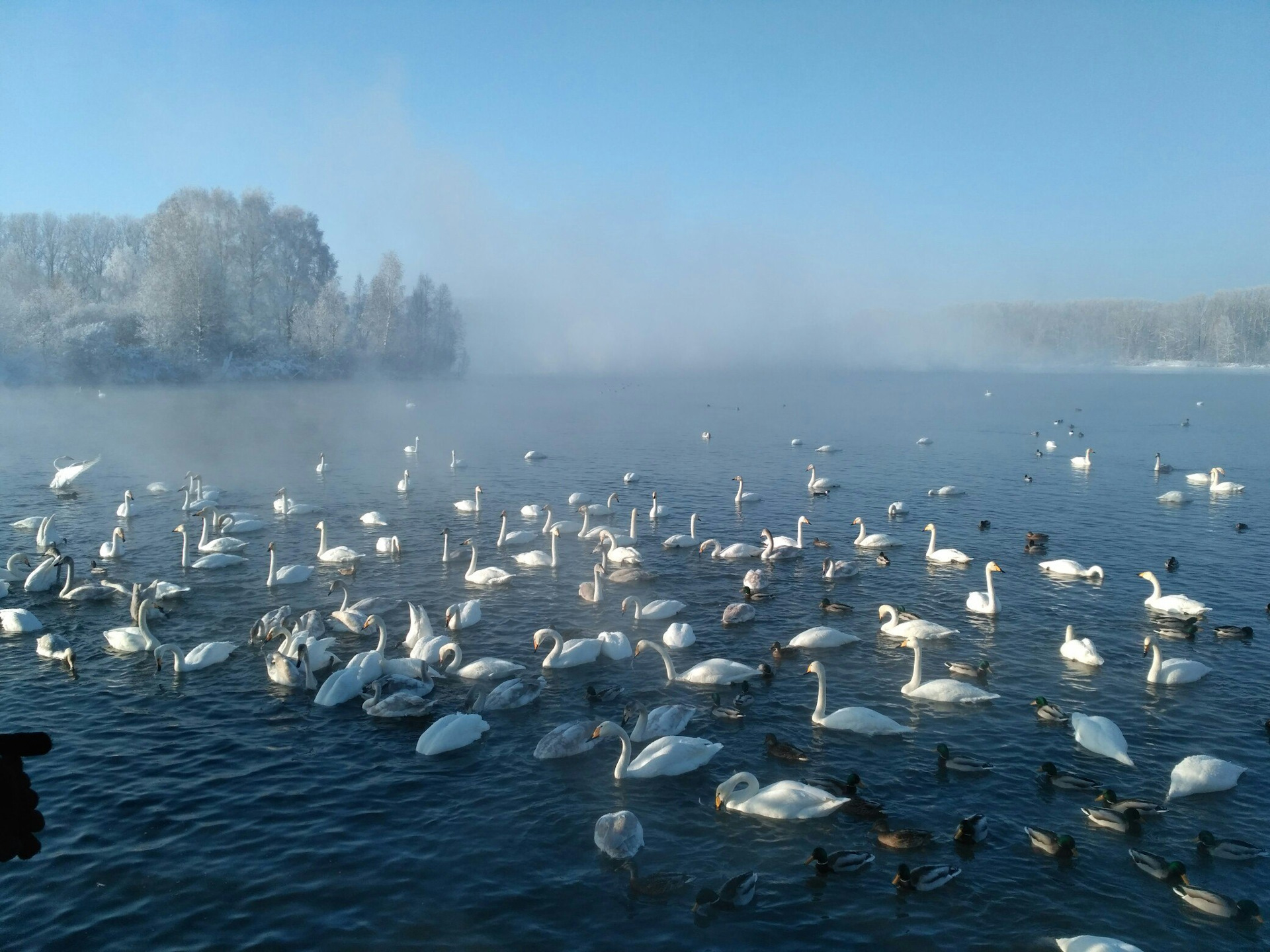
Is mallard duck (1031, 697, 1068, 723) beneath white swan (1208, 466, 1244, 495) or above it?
beneath

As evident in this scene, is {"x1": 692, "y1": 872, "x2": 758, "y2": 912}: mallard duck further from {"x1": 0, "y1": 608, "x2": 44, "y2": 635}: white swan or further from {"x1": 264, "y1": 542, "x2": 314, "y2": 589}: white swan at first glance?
{"x1": 0, "y1": 608, "x2": 44, "y2": 635}: white swan

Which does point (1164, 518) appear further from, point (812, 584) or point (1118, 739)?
point (1118, 739)

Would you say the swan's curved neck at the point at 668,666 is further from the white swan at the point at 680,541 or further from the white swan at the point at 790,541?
the white swan at the point at 680,541

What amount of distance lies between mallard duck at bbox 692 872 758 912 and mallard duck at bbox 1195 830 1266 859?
6.51 metres

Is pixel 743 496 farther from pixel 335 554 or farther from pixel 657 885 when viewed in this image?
pixel 657 885

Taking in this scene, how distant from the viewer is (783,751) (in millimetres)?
14031

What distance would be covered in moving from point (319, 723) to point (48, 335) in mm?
92556

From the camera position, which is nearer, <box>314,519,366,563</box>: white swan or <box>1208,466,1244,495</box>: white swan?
<box>314,519,366,563</box>: white swan

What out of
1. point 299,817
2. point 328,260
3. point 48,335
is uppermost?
point 328,260

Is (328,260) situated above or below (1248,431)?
above

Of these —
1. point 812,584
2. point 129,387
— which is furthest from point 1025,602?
point 129,387

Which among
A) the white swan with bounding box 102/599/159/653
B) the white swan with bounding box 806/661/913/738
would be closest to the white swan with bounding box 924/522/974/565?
the white swan with bounding box 806/661/913/738

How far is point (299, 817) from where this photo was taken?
12344mm

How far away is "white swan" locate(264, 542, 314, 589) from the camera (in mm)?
23625
